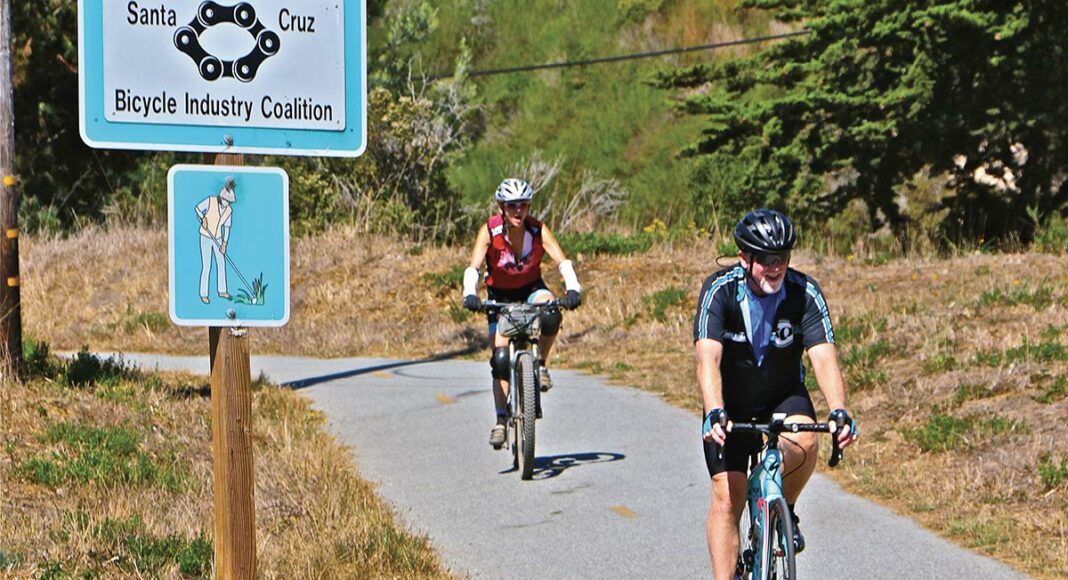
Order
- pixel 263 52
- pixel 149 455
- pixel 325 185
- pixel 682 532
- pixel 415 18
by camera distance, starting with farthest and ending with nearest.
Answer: pixel 415 18, pixel 325 185, pixel 149 455, pixel 682 532, pixel 263 52

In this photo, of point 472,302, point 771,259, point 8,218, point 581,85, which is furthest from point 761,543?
point 581,85

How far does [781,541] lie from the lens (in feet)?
19.9

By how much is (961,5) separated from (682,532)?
16610mm

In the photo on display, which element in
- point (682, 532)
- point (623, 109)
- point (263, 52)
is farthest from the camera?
point (623, 109)

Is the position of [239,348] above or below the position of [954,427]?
above

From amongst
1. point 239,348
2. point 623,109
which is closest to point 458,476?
point 239,348

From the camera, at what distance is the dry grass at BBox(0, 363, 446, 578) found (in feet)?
24.4

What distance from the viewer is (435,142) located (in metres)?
27.6

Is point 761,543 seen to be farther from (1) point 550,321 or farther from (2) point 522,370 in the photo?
(1) point 550,321

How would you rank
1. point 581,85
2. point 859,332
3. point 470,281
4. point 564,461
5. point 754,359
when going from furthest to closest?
1. point 581,85
2. point 859,332
3. point 564,461
4. point 470,281
5. point 754,359

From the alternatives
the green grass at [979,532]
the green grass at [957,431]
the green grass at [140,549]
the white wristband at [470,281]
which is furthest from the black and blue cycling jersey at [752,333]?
the green grass at [957,431]

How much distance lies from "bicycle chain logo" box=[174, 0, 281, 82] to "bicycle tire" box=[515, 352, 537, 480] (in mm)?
5265

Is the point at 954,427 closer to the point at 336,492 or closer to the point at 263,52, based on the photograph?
the point at 336,492

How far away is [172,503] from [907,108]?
18418mm
